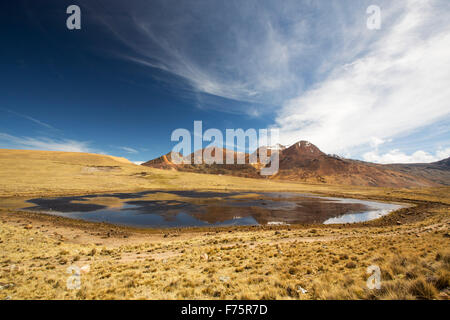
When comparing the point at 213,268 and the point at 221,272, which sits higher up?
the point at 221,272

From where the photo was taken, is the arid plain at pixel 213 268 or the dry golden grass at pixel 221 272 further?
the arid plain at pixel 213 268

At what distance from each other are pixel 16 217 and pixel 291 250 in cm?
3109

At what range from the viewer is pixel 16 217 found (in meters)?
21.3

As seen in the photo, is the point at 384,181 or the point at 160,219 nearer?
the point at 160,219

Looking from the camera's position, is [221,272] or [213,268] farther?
[213,268]

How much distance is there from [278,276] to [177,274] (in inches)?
178

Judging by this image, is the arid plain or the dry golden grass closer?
the dry golden grass
